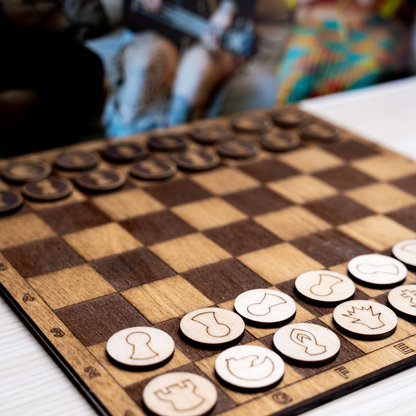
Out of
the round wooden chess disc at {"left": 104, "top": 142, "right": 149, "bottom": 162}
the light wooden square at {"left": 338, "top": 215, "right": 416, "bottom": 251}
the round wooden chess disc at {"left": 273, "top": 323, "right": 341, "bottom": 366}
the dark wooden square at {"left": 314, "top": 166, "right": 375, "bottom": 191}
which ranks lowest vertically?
the round wooden chess disc at {"left": 104, "top": 142, "right": 149, "bottom": 162}

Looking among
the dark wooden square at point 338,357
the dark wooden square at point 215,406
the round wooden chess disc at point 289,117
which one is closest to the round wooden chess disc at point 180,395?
the dark wooden square at point 215,406

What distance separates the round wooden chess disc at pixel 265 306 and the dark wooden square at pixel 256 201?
416 mm

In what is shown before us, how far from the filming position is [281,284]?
1336 millimetres

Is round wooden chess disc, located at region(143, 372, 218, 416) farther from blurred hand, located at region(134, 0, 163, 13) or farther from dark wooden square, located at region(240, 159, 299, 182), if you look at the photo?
blurred hand, located at region(134, 0, 163, 13)

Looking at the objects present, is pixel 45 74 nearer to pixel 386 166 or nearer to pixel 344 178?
pixel 344 178

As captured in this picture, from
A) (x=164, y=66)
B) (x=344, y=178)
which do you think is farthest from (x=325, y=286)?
(x=164, y=66)

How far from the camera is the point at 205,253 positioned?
1447mm

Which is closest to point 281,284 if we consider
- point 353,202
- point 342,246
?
point 342,246

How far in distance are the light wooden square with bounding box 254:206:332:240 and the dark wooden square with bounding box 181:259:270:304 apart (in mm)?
210

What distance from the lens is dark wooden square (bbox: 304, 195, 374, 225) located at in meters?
1.65

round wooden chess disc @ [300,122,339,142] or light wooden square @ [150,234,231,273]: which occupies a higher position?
round wooden chess disc @ [300,122,339,142]

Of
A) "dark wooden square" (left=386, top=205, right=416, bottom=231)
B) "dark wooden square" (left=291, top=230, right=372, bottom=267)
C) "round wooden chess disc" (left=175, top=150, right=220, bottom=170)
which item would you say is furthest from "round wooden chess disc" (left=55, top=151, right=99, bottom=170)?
"dark wooden square" (left=386, top=205, right=416, bottom=231)

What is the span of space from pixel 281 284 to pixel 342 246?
26cm

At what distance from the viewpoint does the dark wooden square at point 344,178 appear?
1854 mm
